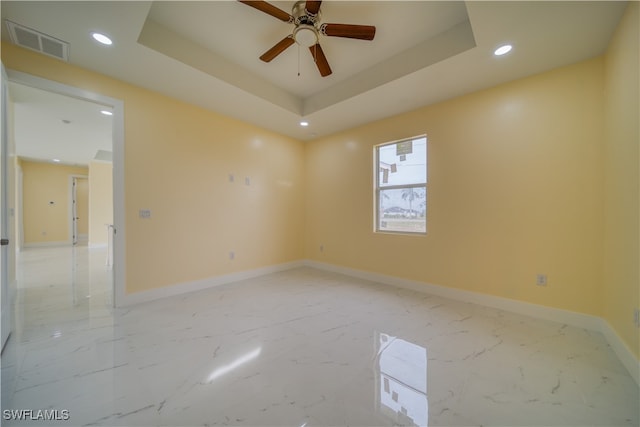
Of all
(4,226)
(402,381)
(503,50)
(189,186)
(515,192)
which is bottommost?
(402,381)

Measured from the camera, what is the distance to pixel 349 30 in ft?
6.61

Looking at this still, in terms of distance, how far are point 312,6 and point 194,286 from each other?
3.51 meters

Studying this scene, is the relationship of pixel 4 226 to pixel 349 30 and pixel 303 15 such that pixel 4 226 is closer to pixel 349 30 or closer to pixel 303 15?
pixel 303 15

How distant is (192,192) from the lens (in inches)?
136

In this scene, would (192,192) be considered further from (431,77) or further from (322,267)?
(431,77)

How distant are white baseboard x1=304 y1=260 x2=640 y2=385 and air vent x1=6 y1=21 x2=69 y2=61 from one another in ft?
14.7

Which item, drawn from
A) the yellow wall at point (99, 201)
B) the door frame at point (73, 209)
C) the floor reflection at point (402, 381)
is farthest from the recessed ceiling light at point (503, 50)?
the door frame at point (73, 209)

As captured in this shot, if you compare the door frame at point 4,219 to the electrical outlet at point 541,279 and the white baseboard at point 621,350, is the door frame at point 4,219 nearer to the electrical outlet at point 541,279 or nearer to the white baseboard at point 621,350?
the white baseboard at point 621,350

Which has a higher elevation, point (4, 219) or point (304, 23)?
point (304, 23)

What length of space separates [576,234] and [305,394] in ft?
9.61

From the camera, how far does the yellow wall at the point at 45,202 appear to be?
748 cm

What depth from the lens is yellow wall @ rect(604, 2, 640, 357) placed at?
1.71 m

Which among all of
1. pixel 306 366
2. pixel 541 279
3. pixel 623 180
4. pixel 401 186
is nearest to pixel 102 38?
pixel 306 366

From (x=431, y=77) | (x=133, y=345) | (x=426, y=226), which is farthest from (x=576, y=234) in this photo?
(x=133, y=345)
